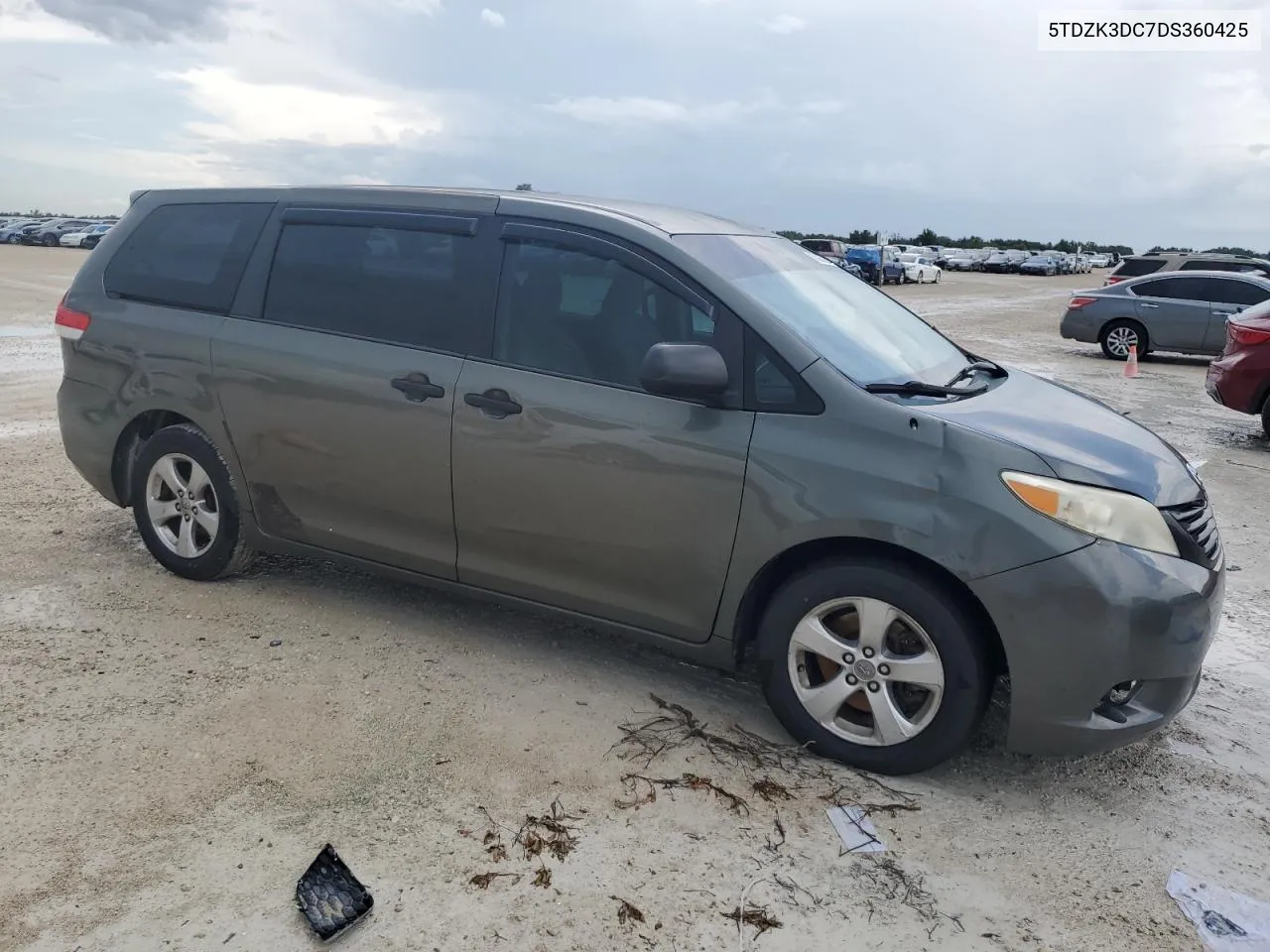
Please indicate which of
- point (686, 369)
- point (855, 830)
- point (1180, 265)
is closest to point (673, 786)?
point (855, 830)

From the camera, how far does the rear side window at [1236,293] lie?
15.9 meters

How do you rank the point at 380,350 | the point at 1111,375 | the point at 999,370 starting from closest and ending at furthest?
the point at 380,350 → the point at 999,370 → the point at 1111,375

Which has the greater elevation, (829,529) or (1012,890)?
(829,529)

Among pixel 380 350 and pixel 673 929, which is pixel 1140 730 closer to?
pixel 673 929

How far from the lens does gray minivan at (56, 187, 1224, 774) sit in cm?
322

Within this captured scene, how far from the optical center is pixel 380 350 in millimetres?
4191

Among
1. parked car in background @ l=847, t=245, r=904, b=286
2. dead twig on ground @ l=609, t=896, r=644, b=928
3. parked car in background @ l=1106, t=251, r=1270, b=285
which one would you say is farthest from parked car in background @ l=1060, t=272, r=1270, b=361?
parked car in background @ l=847, t=245, r=904, b=286

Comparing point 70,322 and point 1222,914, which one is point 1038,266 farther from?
point 1222,914

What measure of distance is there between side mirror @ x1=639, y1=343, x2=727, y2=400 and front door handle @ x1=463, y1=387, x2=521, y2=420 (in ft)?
2.05

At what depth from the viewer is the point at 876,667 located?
3361 mm

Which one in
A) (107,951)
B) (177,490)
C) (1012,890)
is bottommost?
(107,951)

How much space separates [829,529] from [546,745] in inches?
48.4

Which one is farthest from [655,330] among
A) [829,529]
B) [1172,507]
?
[1172,507]

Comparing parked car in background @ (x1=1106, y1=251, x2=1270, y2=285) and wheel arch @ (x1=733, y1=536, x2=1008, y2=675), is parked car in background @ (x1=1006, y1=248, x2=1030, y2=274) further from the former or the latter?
wheel arch @ (x1=733, y1=536, x2=1008, y2=675)
